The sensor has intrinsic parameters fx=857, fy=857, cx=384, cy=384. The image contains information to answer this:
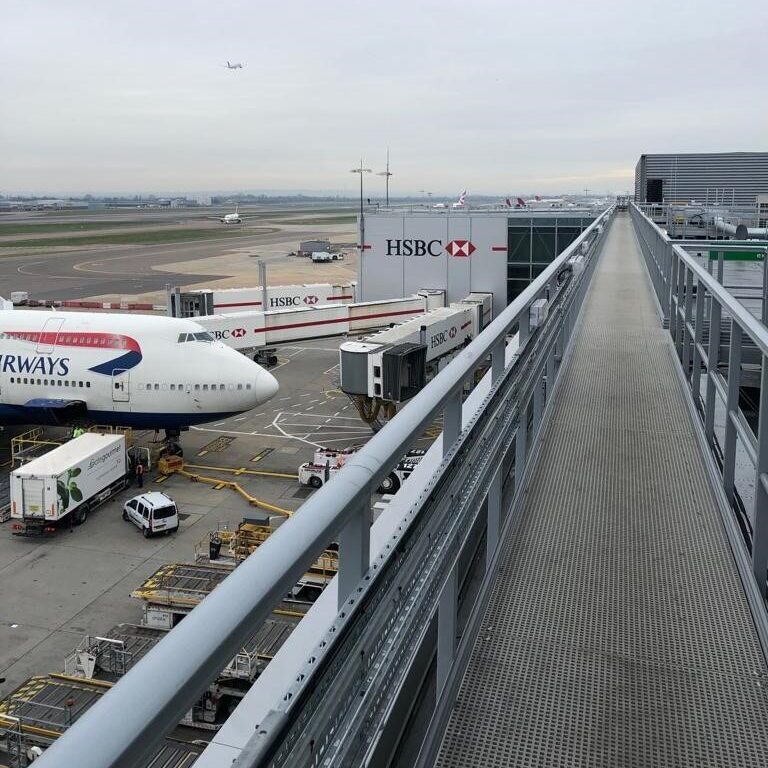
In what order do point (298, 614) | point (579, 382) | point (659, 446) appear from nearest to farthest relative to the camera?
point (659, 446) → point (579, 382) → point (298, 614)

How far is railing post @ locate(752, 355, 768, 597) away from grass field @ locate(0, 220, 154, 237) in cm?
13115

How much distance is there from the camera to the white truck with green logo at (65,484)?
67.4 feet

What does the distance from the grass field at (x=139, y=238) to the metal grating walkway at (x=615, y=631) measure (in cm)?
10885

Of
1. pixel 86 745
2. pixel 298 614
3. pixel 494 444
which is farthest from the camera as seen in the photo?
pixel 298 614

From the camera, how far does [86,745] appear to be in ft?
4.26

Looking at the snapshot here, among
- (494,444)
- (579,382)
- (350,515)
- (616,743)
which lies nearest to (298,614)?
(579,382)

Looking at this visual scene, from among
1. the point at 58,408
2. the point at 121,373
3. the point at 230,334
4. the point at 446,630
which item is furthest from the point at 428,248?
the point at 446,630

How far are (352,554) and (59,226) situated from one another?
509 feet

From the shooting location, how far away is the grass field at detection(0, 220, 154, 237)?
12988cm

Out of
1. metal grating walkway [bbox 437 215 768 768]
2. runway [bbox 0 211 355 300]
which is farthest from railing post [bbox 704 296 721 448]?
runway [bbox 0 211 355 300]

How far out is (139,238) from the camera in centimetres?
11850

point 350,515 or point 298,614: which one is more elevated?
point 350,515

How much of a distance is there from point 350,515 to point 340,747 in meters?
0.60

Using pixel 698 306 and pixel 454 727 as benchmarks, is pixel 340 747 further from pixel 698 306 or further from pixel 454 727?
pixel 698 306
